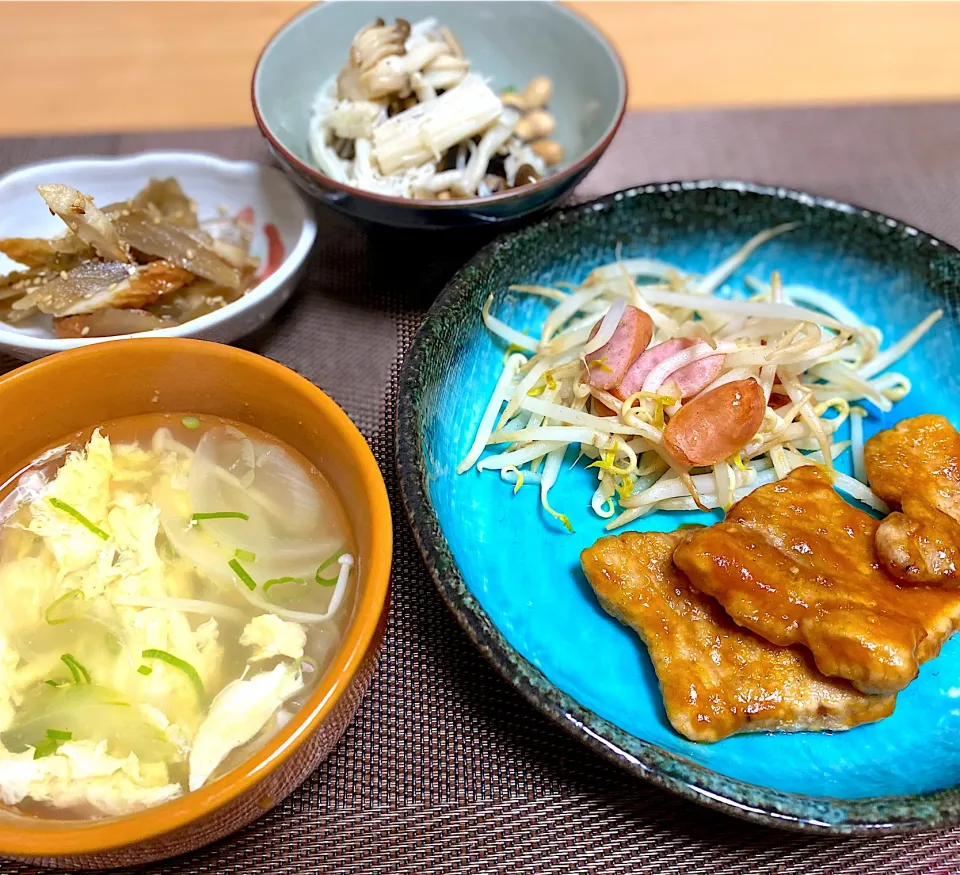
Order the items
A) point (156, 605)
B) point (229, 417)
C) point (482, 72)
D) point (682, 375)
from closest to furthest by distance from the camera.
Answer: point (156, 605) → point (229, 417) → point (682, 375) → point (482, 72)

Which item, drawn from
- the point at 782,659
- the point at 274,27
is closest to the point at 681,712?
the point at 782,659

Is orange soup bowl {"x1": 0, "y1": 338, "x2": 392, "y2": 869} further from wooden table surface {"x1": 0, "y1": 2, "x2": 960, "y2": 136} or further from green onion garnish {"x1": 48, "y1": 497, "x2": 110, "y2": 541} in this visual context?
wooden table surface {"x1": 0, "y1": 2, "x2": 960, "y2": 136}

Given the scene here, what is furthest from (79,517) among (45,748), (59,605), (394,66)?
(394,66)

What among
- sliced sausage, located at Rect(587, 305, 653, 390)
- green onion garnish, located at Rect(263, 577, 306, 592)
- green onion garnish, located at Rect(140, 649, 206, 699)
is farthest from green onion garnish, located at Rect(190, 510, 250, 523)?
sliced sausage, located at Rect(587, 305, 653, 390)

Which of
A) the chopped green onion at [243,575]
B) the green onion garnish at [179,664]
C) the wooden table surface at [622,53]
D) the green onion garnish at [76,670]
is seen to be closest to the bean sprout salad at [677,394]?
the chopped green onion at [243,575]

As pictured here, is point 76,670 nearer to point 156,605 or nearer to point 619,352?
point 156,605

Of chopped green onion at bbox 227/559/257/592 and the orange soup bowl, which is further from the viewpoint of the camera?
chopped green onion at bbox 227/559/257/592
